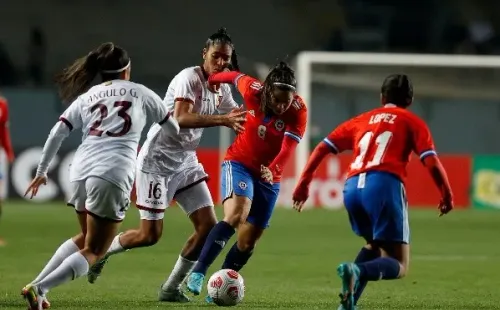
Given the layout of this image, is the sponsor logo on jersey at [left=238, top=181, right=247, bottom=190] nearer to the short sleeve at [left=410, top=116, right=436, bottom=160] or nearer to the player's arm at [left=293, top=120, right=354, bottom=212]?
the player's arm at [left=293, top=120, right=354, bottom=212]

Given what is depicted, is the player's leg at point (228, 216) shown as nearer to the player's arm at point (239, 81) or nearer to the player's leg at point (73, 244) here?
the player's arm at point (239, 81)

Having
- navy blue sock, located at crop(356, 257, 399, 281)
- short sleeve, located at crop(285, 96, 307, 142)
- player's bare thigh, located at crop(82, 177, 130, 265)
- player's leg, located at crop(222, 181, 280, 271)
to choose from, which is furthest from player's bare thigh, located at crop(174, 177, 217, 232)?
navy blue sock, located at crop(356, 257, 399, 281)

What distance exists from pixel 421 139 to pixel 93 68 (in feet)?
7.15

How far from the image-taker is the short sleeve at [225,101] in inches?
369

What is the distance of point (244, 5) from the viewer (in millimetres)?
28344

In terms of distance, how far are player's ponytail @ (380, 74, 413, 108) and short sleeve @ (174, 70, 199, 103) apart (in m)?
1.75

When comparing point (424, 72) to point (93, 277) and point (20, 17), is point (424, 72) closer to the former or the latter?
point (20, 17)

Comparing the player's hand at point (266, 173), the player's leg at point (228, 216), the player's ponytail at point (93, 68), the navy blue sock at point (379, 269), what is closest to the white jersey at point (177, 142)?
the player's leg at point (228, 216)

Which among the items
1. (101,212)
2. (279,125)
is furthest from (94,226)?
(279,125)

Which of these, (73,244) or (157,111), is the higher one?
(157,111)

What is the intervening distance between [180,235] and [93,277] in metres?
7.36

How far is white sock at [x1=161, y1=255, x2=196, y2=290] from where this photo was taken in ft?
29.5

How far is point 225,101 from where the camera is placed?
9414 mm

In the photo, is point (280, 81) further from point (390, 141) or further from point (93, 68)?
point (93, 68)
